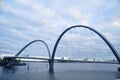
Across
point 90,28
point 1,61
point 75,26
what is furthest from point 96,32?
point 1,61

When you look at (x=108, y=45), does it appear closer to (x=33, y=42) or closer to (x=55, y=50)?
(x=55, y=50)

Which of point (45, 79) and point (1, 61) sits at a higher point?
point (1, 61)

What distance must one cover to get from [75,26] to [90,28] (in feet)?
18.1

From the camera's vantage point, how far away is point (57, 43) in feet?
269

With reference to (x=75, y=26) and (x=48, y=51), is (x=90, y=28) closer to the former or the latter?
(x=75, y=26)

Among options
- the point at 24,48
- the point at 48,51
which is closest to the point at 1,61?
the point at 24,48

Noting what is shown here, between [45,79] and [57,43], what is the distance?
26.2 metres

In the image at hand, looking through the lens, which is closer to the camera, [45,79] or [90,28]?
[45,79]

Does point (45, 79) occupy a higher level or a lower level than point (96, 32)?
lower

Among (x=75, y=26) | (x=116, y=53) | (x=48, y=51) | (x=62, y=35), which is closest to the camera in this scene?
(x=116, y=53)

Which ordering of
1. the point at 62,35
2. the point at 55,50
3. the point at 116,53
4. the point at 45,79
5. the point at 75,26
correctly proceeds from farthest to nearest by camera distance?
1. the point at 55,50
2. the point at 62,35
3. the point at 75,26
4. the point at 116,53
5. the point at 45,79

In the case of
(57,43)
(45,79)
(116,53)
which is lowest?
(45,79)

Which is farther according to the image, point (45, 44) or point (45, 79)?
point (45, 44)

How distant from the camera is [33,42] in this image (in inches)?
4579
